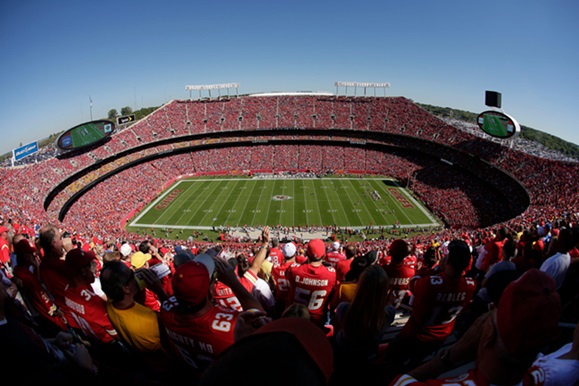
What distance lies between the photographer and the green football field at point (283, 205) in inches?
1382

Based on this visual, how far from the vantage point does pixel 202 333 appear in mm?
2945

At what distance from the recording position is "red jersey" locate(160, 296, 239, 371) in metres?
2.93

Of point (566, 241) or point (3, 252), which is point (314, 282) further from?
point (3, 252)

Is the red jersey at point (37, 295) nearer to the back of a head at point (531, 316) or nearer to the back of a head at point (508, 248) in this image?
the back of a head at point (531, 316)

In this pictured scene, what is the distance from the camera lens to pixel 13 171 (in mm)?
36125

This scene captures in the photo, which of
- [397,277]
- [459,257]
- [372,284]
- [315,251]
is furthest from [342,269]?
[372,284]

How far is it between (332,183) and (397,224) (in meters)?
15.1

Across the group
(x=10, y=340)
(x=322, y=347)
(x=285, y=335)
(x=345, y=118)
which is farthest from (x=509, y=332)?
(x=345, y=118)

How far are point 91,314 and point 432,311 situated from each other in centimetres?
442

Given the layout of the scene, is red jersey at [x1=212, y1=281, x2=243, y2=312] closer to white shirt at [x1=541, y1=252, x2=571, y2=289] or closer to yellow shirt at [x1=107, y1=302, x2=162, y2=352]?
yellow shirt at [x1=107, y1=302, x2=162, y2=352]

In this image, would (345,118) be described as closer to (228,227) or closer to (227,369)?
(228,227)

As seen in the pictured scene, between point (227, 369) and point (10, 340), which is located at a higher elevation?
point (227, 369)

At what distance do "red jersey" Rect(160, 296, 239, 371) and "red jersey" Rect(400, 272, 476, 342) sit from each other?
2.57 m

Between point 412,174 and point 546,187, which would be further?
point 412,174
